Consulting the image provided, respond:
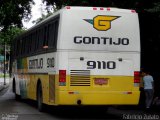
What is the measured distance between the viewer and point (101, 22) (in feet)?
57.0

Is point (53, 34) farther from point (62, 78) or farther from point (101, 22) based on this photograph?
point (62, 78)

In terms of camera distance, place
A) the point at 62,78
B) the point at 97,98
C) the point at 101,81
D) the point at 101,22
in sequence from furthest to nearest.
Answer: the point at 101,22 → the point at 101,81 → the point at 97,98 → the point at 62,78

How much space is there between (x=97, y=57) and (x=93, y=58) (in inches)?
5.2

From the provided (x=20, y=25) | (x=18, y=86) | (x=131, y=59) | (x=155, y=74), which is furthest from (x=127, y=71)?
(x=20, y=25)

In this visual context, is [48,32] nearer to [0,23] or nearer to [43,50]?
[43,50]

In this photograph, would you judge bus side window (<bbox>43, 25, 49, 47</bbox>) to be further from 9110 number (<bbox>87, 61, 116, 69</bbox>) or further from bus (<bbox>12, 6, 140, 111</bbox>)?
9110 number (<bbox>87, 61, 116, 69</bbox>)

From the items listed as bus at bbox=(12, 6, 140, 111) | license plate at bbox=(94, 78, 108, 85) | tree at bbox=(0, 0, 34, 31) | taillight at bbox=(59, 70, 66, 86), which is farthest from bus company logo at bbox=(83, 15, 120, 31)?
tree at bbox=(0, 0, 34, 31)

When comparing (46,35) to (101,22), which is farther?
(46,35)

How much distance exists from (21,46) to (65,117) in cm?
824

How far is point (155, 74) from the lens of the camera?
25031mm

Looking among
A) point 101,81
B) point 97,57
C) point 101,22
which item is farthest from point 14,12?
point 101,81

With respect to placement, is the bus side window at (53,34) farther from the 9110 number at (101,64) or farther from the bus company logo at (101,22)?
the 9110 number at (101,64)

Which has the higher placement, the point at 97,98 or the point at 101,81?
the point at 101,81

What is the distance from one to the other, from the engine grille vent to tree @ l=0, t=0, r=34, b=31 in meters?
17.7
